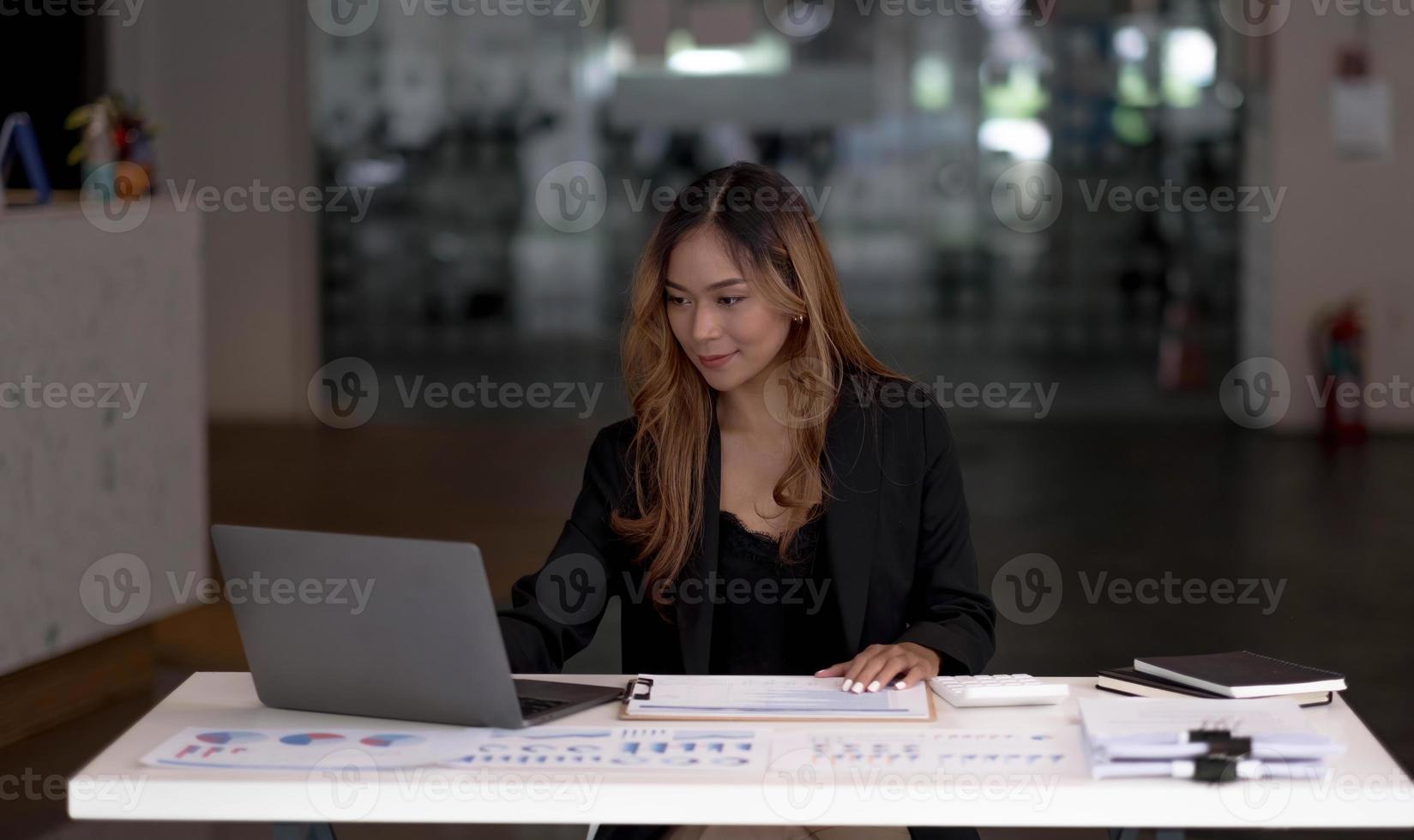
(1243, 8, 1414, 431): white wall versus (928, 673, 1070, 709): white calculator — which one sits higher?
(1243, 8, 1414, 431): white wall

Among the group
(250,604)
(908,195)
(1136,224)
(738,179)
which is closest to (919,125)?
(908,195)

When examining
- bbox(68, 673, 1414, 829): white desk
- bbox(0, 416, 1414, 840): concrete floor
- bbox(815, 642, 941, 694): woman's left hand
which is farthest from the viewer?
bbox(0, 416, 1414, 840): concrete floor

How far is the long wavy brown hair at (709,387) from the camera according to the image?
2.39 m

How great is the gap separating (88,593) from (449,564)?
327 cm

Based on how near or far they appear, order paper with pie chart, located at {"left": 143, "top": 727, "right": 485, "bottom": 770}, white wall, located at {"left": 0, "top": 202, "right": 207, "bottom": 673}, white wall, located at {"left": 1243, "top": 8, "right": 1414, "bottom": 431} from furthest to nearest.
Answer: white wall, located at {"left": 1243, "top": 8, "right": 1414, "bottom": 431}, white wall, located at {"left": 0, "top": 202, "right": 207, "bottom": 673}, paper with pie chart, located at {"left": 143, "top": 727, "right": 485, "bottom": 770}

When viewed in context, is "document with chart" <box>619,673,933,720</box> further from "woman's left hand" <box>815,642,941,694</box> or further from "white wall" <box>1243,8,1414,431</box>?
"white wall" <box>1243,8,1414,431</box>

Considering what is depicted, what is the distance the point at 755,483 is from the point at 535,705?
692mm

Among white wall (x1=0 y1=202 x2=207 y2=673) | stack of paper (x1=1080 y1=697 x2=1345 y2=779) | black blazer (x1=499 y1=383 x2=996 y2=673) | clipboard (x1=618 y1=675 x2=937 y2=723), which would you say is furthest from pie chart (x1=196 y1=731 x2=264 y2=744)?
white wall (x1=0 y1=202 x2=207 y2=673)

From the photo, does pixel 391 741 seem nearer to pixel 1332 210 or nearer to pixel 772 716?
pixel 772 716

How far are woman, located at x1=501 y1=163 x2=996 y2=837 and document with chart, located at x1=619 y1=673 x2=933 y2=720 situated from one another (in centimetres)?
26

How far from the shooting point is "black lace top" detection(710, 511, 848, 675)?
2.41 m

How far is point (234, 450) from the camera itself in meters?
8.93

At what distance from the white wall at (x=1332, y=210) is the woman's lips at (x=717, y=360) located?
7.69 metres

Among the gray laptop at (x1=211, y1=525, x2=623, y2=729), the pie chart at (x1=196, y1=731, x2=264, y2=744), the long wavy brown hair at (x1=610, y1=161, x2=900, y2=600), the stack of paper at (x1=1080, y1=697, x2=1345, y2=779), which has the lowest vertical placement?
the pie chart at (x1=196, y1=731, x2=264, y2=744)
